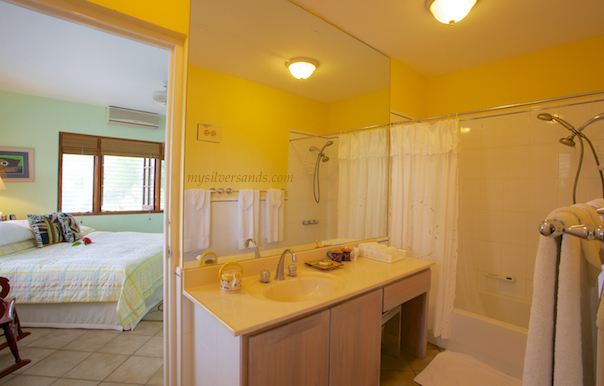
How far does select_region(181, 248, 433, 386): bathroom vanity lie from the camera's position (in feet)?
3.76

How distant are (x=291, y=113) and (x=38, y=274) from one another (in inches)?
107

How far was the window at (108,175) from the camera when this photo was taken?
4418 millimetres

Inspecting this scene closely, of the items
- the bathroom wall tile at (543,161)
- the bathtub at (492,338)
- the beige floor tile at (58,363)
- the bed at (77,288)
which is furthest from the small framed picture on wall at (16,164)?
the bathroom wall tile at (543,161)

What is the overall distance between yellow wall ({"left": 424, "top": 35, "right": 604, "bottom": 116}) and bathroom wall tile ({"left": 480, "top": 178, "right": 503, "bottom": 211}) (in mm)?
730

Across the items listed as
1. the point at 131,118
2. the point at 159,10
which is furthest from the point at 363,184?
the point at 131,118

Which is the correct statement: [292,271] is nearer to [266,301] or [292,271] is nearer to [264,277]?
[264,277]

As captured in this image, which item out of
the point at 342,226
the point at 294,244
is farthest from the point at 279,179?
the point at 342,226

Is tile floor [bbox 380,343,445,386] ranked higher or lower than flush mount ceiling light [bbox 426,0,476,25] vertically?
lower

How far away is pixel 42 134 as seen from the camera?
13.7 ft

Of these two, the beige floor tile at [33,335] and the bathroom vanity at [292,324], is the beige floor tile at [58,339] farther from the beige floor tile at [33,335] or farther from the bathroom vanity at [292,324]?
the bathroom vanity at [292,324]

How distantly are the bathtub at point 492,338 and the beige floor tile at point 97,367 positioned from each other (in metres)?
2.55

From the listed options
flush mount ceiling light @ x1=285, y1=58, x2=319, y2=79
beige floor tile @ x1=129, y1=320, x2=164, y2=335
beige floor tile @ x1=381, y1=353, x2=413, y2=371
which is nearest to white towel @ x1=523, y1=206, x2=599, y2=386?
beige floor tile @ x1=381, y1=353, x2=413, y2=371

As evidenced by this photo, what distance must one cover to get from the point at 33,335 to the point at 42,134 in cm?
302

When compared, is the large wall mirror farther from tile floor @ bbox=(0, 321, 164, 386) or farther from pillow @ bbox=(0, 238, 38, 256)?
pillow @ bbox=(0, 238, 38, 256)
